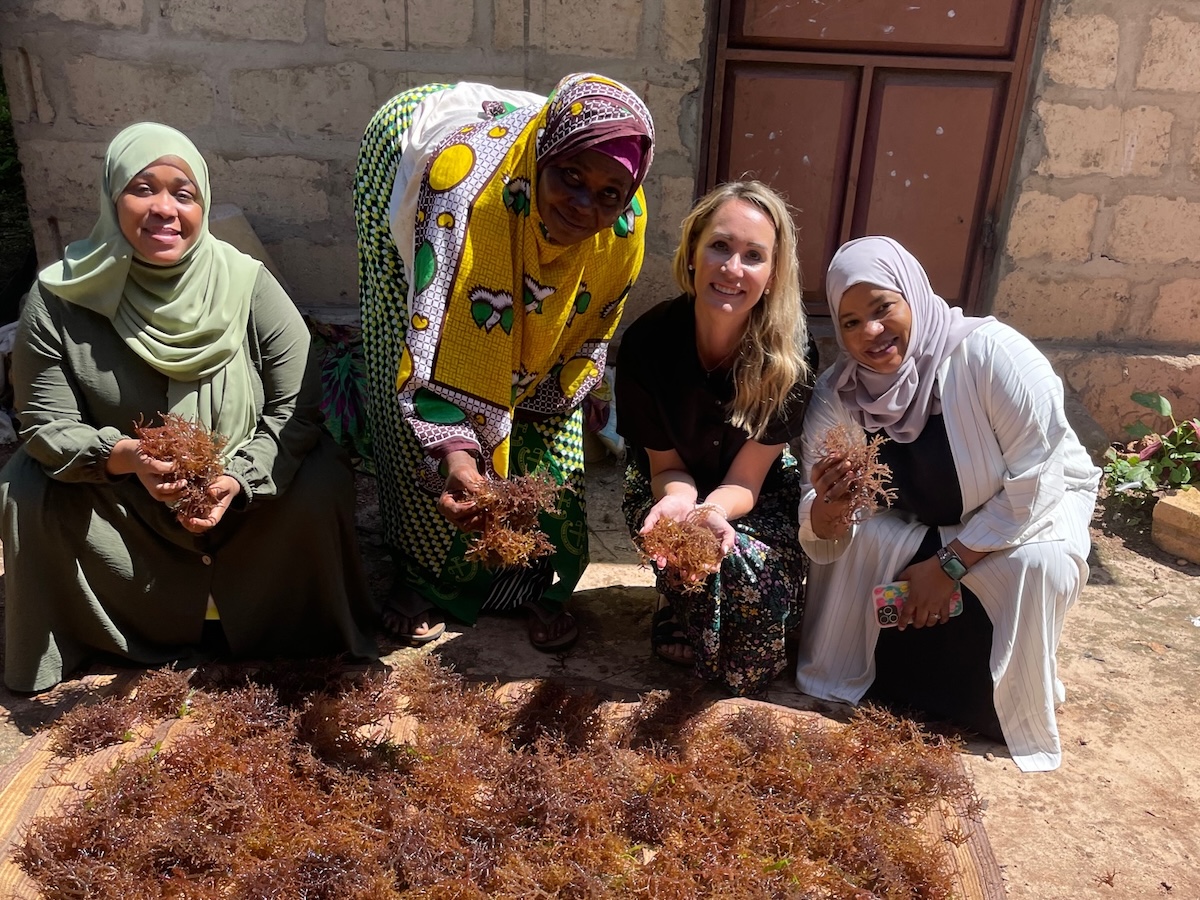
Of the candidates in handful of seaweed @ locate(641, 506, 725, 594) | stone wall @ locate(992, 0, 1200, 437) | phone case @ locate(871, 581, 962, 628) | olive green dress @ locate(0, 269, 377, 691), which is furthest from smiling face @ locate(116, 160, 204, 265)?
stone wall @ locate(992, 0, 1200, 437)

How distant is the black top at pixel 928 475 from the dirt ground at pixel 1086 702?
0.67 m

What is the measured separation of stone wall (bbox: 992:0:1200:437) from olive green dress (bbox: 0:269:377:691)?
334cm

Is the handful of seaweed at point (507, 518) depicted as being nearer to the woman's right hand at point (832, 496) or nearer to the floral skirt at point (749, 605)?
the floral skirt at point (749, 605)

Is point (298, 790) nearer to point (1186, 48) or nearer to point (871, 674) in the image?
point (871, 674)

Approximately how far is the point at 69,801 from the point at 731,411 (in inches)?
79.7

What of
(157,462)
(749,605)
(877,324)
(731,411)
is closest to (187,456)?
(157,462)

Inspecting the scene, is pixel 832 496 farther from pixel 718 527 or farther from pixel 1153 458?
pixel 1153 458

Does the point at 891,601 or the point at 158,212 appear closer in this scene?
the point at 158,212

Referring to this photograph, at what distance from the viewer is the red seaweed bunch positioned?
262cm

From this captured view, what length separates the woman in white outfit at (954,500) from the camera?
2721mm

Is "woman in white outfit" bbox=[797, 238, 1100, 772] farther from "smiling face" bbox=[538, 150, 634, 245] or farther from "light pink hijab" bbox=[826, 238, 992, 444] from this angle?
"smiling face" bbox=[538, 150, 634, 245]

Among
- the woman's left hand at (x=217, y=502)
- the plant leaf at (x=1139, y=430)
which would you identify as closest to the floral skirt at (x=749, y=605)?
the woman's left hand at (x=217, y=502)

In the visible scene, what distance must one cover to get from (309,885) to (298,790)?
1.05 ft

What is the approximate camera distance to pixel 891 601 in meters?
2.88
